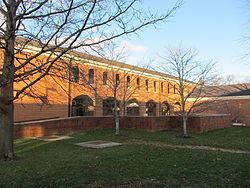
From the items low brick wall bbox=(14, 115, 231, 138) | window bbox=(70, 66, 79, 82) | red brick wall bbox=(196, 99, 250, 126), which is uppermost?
window bbox=(70, 66, 79, 82)

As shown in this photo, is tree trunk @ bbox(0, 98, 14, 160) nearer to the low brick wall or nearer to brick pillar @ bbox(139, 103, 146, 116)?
the low brick wall

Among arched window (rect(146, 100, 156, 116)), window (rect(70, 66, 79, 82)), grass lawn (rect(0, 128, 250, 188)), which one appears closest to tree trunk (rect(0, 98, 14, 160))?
grass lawn (rect(0, 128, 250, 188))

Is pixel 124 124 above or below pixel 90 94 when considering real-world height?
below

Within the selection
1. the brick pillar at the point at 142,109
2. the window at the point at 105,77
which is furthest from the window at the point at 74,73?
the brick pillar at the point at 142,109

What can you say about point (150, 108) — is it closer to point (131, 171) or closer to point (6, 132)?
point (6, 132)

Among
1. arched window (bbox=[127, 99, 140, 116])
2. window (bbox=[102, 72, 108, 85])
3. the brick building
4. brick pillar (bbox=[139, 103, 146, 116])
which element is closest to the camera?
the brick building

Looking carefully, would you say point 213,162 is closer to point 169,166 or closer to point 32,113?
point 169,166

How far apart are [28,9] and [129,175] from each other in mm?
6274

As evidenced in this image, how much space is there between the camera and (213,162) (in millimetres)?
9562

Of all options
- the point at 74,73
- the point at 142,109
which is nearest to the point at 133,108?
the point at 142,109

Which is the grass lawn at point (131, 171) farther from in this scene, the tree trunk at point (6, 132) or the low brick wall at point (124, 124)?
the low brick wall at point (124, 124)

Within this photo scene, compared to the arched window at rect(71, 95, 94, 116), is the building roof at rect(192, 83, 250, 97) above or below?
above

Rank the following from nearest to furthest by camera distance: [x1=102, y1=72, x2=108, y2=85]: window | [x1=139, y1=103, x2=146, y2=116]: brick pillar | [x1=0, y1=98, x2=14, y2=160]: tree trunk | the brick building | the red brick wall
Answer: [x1=0, y1=98, x2=14, y2=160]: tree trunk, the brick building, [x1=102, y1=72, x2=108, y2=85]: window, the red brick wall, [x1=139, y1=103, x2=146, y2=116]: brick pillar

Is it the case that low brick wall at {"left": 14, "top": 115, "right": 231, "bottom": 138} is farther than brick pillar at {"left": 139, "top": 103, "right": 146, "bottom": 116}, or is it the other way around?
brick pillar at {"left": 139, "top": 103, "right": 146, "bottom": 116}
